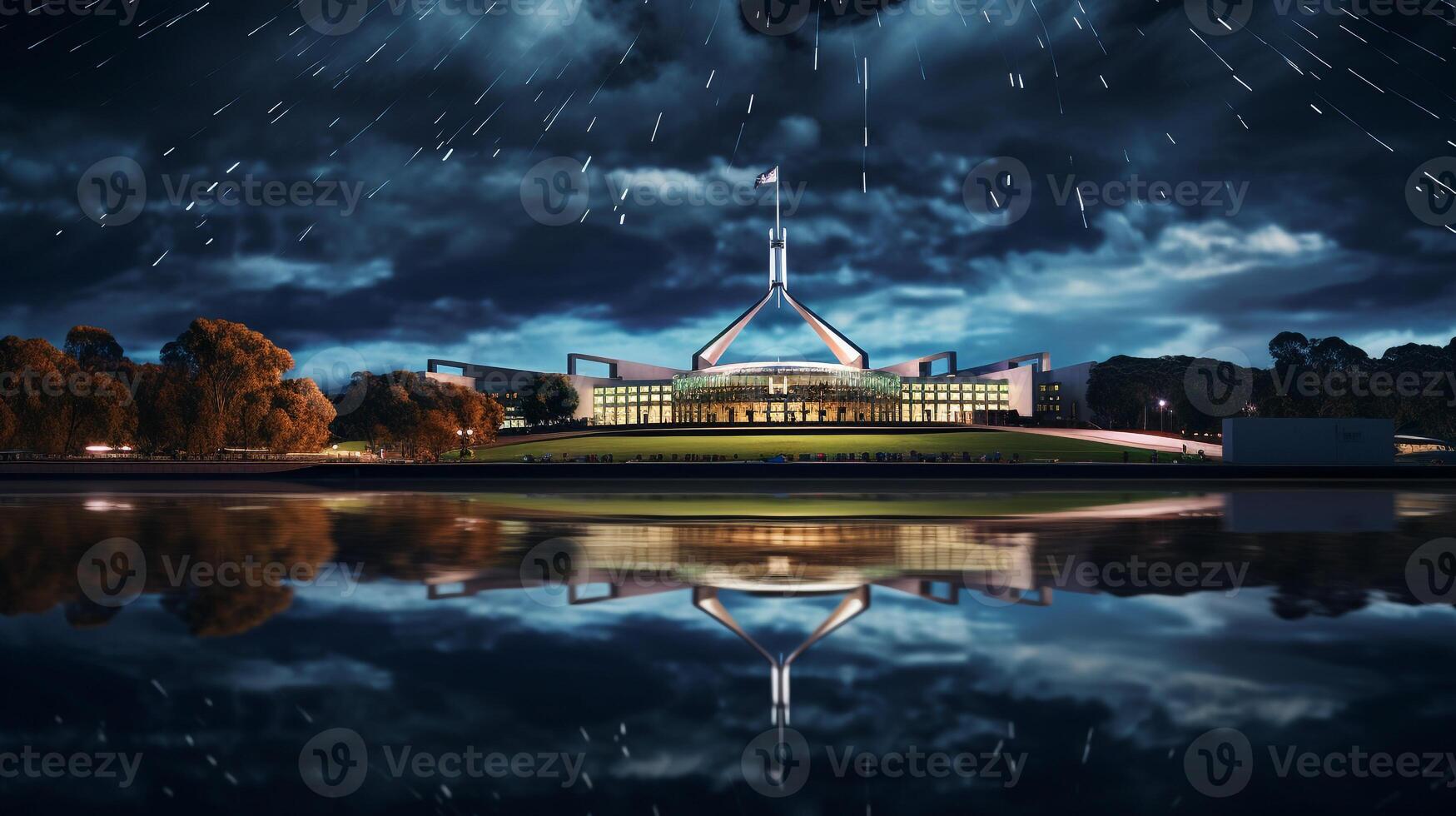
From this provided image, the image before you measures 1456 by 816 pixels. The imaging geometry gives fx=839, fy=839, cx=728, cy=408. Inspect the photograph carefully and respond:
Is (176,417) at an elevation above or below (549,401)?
below

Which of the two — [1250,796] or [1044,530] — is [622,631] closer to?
[1250,796]

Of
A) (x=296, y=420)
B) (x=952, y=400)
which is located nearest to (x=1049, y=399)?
(x=952, y=400)

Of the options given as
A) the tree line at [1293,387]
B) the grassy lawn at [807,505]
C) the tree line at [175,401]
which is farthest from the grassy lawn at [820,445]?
the tree line at [1293,387]

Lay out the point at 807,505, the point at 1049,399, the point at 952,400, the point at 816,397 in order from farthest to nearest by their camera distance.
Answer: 1. the point at 1049,399
2. the point at 952,400
3. the point at 816,397
4. the point at 807,505

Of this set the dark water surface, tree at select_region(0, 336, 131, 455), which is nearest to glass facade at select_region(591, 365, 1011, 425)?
tree at select_region(0, 336, 131, 455)

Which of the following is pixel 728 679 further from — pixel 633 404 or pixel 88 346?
pixel 633 404

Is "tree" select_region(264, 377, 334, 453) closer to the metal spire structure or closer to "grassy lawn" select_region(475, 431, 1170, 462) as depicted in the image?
"grassy lawn" select_region(475, 431, 1170, 462)

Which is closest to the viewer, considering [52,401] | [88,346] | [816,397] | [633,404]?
[52,401]

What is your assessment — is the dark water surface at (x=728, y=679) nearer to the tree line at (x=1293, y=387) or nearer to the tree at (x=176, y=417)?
the tree at (x=176, y=417)
